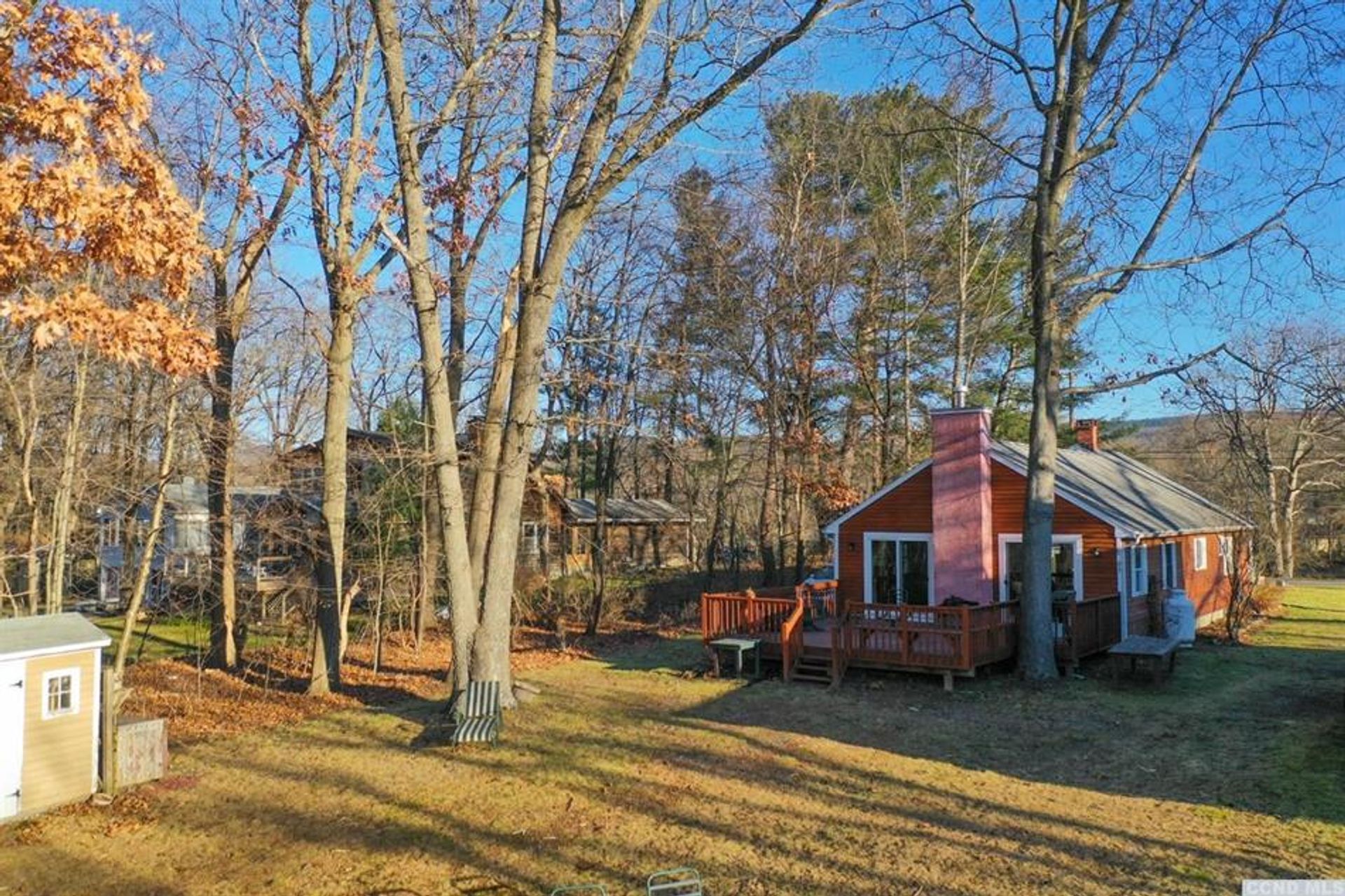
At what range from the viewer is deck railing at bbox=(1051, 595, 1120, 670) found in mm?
13719

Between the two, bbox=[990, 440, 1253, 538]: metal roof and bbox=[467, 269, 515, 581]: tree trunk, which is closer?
bbox=[467, 269, 515, 581]: tree trunk

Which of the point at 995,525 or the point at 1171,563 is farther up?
the point at 995,525

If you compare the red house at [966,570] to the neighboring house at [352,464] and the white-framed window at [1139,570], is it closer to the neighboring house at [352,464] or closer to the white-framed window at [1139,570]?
the white-framed window at [1139,570]

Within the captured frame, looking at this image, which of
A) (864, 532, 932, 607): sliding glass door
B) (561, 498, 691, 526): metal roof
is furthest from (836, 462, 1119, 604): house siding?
(561, 498, 691, 526): metal roof

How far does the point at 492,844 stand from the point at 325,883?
1209mm

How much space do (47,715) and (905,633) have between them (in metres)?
10.5

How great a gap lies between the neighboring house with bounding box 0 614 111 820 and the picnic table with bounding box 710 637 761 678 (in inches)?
332

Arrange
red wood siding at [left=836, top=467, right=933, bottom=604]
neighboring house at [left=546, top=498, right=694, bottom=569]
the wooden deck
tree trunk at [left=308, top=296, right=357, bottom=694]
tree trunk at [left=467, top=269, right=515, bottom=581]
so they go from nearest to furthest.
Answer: tree trunk at [left=467, top=269, right=515, bottom=581], the wooden deck, tree trunk at [left=308, top=296, right=357, bottom=694], red wood siding at [left=836, top=467, right=933, bottom=604], neighboring house at [left=546, top=498, right=694, bottom=569]

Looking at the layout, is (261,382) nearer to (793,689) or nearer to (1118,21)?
(793,689)

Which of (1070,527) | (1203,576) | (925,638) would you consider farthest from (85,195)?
(1203,576)

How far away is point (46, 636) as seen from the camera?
814 cm

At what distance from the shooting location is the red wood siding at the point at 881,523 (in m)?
16.8

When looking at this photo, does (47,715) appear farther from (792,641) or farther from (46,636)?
(792,641)

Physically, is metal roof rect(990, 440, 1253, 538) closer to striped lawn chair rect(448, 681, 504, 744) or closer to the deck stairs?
the deck stairs
